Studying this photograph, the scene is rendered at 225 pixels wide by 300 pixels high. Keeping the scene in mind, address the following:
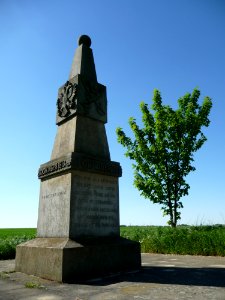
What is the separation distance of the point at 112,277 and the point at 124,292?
1340 millimetres

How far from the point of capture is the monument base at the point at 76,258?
5191 mm

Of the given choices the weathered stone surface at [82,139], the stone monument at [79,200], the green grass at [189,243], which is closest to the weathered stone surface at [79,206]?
the stone monument at [79,200]

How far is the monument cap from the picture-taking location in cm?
821

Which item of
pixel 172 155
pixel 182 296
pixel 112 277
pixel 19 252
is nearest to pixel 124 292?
pixel 182 296

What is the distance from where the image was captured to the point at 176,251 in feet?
35.6

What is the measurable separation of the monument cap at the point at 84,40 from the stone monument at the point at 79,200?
0.43 meters

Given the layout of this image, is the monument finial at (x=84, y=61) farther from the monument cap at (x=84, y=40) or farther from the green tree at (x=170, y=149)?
the green tree at (x=170, y=149)

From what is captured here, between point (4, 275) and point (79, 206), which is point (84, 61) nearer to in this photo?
point (79, 206)

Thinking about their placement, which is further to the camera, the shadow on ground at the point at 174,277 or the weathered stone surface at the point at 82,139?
the weathered stone surface at the point at 82,139

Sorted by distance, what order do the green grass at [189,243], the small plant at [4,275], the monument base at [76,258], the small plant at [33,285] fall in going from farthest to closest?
1. the green grass at [189,243]
2. the small plant at [4,275]
3. the monument base at [76,258]
4. the small plant at [33,285]

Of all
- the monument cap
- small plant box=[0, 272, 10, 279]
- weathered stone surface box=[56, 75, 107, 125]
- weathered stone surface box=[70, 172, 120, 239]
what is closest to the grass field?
weathered stone surface box=[70, 172, 120, 239]

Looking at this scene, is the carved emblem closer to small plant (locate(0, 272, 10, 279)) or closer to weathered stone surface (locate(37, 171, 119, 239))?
weathered stone surface (locate(37, 171, 119, 239))

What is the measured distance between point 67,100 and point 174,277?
480cm

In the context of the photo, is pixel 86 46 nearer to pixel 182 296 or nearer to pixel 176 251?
pixel 182 296
